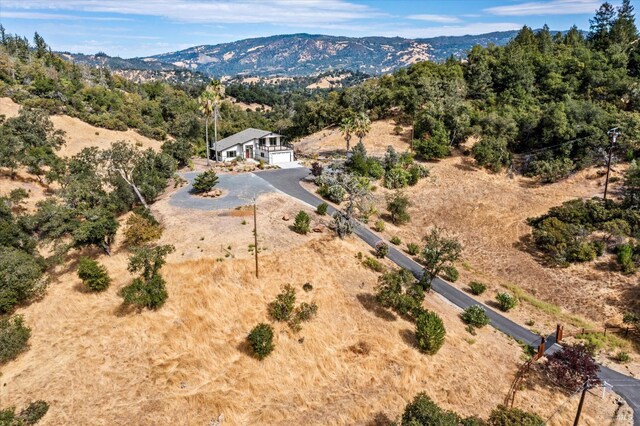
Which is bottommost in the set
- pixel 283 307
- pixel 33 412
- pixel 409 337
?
pixel 409 337

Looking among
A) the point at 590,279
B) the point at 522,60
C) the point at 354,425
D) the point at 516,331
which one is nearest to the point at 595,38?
the point at 522,60

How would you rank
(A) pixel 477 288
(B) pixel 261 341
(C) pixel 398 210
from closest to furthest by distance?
(B) pixel 261 341 → (A) pixel 477 288 → (C) pixel 398 210

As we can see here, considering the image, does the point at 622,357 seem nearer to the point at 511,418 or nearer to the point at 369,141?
the point at 511,418

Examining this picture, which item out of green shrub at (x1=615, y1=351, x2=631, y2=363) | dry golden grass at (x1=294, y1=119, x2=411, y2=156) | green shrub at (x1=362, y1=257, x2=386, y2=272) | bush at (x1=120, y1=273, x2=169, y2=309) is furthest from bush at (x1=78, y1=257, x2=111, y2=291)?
dry golden grass at (x1=294, y1=119, x2=411, y2=156)

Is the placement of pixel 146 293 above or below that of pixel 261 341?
above

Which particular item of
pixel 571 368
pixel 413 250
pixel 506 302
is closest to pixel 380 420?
pixel 571 368

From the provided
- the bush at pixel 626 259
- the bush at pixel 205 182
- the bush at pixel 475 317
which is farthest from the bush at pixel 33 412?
the bush at pixel 626 259
